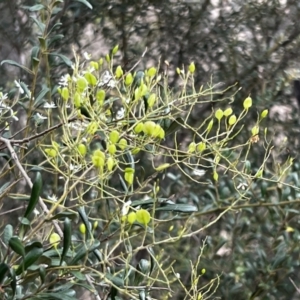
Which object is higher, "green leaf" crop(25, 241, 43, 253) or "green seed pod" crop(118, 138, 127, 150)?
"green seed pod" crop(118, 138, 127, 150)

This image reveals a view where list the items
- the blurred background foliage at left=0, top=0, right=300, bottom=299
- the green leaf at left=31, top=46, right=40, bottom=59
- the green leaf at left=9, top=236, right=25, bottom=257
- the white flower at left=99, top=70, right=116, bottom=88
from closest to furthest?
1. the green leaf at left=9, top=236, right=25, bottom=257
2. the white flower at left=99, top=70, right=116, bottom=88
3. the green leaf at left=31, top=46, right=40, bottom=59
4. the blurred background foliage at left=0, top=0, right=300, bottom=299

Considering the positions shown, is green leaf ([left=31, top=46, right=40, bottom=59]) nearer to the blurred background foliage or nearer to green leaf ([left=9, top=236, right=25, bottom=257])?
green leaf ([left=9, top=236, right=25, bottom=257])

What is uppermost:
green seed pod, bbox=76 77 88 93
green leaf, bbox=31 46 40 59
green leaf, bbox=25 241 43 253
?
green seed pod, bbox=76 77 88 93

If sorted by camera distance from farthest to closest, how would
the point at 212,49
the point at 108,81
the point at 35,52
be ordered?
the point at 212,49 → the point at 35,52 → the point at 108,81

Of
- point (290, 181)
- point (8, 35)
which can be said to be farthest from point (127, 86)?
point (8, 35)

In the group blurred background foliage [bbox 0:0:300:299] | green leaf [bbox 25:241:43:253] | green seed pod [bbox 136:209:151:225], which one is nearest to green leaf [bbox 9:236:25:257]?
green leaf [bbox 25:241:43:253]

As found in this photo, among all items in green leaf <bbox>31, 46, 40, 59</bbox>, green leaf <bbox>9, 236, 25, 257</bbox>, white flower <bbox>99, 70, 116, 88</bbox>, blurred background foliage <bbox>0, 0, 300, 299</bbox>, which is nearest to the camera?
green leaf <bbox>9, 236, 25, 257</bbox>

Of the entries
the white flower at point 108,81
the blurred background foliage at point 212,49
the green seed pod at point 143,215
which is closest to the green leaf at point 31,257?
the green seed pod at point 143,215

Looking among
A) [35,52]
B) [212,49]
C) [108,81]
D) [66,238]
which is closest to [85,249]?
[66,238]

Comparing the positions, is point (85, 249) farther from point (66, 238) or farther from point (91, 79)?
point (91, 79)

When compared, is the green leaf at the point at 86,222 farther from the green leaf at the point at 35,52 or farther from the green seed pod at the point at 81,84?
the green leaf at the point at 35,52

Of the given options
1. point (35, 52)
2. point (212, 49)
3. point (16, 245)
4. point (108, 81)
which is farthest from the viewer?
point (212, 49)

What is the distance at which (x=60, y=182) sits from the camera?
1754mm

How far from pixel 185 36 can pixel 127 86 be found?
1.08m
